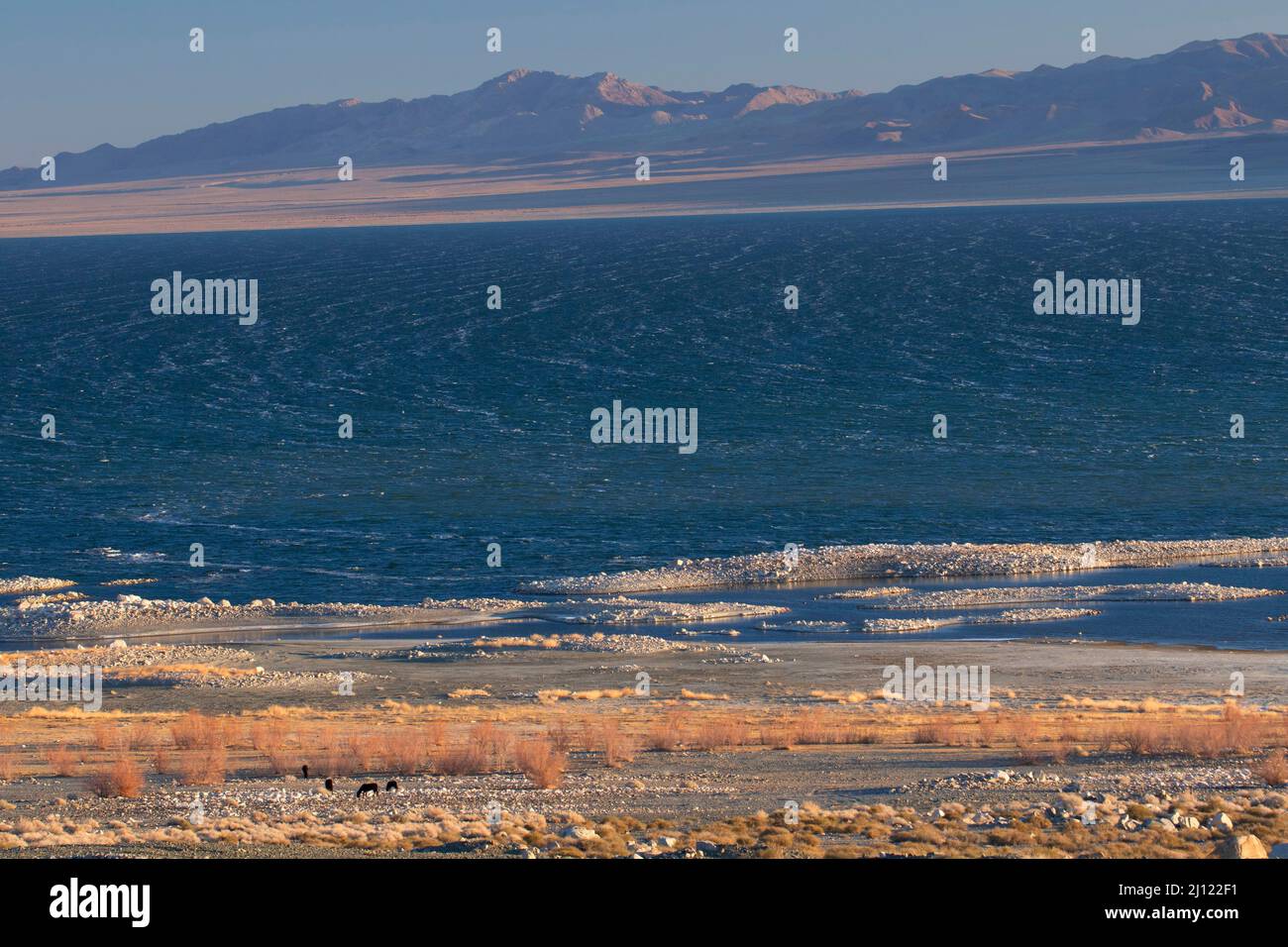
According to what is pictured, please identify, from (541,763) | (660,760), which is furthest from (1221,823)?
(660,760)

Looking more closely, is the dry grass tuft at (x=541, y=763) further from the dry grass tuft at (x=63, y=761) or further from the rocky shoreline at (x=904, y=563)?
the rocky shoreline at (x=904, y=563)

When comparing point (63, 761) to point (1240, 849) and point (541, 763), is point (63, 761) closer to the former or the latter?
point (541, 763)

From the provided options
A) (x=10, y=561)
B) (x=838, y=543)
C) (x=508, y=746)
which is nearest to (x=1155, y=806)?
(x=508, y=746)

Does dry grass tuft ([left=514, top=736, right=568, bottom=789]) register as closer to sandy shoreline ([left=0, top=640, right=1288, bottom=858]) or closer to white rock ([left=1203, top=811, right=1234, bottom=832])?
sandy shoreline ([left=0, top=640, right=1288, bottom=858])

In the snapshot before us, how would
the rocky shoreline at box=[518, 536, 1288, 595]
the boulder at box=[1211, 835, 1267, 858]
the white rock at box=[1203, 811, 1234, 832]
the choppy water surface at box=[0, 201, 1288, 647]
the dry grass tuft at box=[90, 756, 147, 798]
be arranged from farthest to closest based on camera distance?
the choppy water surface at box=[0, 201, 1288, 647]
the rocky shoreline at box=[518, 536, 1288, 595]
the dry grass tuft at box=[90, 756, 147, 798]
the white rock at box=[1203, 811, 1234, 832]
the boulder at box=[1211, 835, 1267, 858]

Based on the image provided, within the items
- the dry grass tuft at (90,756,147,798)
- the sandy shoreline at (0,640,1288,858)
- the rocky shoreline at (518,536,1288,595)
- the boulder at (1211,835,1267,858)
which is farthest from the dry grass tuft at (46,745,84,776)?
the rocky shoreline at (518,536,1288,595)

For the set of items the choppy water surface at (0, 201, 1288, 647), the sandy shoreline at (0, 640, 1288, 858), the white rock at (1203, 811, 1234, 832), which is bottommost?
the sandy shoreline at (0, 640, 1288, 858)

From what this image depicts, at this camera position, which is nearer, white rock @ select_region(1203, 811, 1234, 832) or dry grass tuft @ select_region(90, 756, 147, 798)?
white rock @ select_region(1203, 811, 1234, 832)

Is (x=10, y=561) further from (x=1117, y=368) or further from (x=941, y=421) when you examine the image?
(x=1117, y=368)

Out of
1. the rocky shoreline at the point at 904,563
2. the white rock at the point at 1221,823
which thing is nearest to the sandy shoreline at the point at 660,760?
the white rock at the point at 1221,823

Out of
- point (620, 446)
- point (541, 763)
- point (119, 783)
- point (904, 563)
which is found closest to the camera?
point (119, 783)
